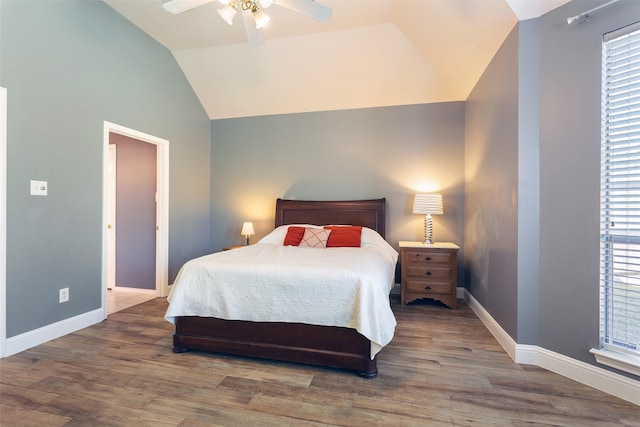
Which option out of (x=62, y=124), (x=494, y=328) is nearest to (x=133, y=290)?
(x=62, y=124)

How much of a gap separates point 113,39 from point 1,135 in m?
1.50

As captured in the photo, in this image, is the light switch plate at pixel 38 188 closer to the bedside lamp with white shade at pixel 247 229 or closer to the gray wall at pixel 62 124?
the gray wall at pixel 62 124

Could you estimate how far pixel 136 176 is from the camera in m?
3.94

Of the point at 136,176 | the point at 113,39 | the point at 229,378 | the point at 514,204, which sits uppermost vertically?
the point at 113,39

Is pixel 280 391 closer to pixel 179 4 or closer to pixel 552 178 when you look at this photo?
pixel 552 178

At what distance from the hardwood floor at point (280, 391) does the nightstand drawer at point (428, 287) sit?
3.06ft

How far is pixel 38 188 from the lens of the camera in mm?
2328

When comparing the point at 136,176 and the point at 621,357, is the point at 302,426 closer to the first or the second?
the point at 621,357

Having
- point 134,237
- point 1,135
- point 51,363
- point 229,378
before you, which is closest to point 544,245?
point 229,378

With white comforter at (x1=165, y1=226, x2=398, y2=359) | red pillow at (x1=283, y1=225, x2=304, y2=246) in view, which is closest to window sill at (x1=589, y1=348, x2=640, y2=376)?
white comforter at (x1=165, y1=226, x2=398, y2=359)

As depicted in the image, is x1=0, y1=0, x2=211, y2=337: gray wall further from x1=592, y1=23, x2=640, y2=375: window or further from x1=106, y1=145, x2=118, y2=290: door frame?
x1=592, y1=23, x2=640, y2=375: window

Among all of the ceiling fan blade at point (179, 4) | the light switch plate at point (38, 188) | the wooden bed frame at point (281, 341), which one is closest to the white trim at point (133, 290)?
the light switch plate at point (38, 188)

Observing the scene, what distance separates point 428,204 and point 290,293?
223 cm

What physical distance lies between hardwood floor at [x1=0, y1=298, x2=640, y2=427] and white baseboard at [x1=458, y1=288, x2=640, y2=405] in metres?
0.06
